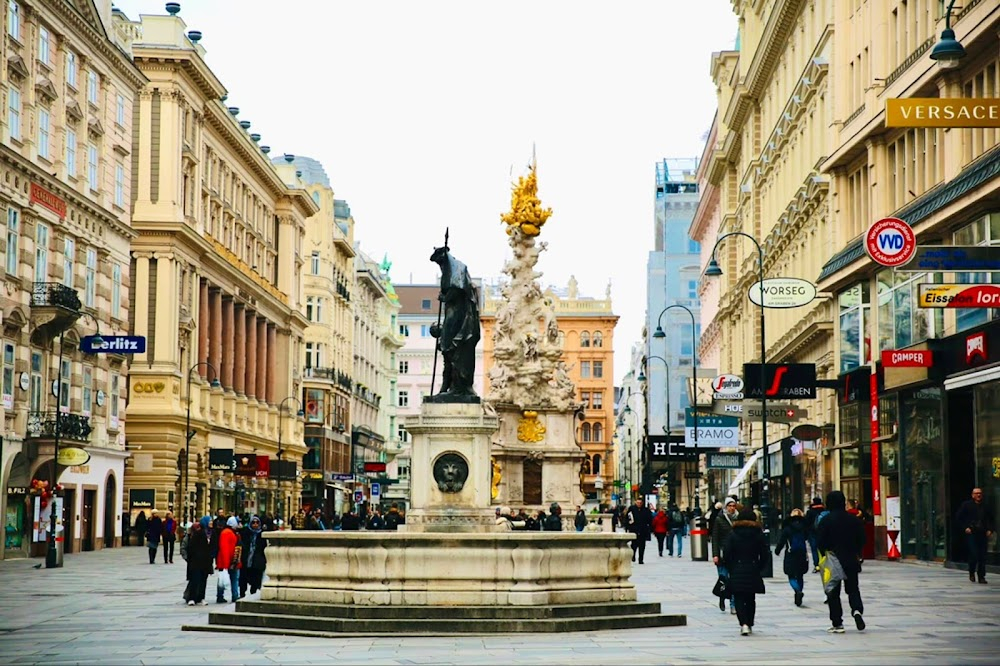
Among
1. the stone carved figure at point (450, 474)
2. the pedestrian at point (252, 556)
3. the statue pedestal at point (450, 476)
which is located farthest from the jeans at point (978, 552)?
the pedestrian at point (252, 556)

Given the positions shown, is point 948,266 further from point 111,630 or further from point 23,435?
point 23,435

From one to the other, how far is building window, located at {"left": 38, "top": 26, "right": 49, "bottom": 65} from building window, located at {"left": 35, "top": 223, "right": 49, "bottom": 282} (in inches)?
222

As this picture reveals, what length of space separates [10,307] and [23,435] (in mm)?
4110

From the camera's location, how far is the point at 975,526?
95.7 feet

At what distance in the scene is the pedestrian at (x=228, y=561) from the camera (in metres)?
28.0

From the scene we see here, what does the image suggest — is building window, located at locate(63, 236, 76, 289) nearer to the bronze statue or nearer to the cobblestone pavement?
the cobblestone pavement

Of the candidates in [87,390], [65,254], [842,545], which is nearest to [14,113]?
[65,254]

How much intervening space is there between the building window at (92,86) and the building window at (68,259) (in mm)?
5908

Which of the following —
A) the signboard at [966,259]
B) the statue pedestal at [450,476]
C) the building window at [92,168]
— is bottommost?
the statue pedestal at [450,476]

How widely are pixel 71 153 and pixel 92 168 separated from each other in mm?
2699

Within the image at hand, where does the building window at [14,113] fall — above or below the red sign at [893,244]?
above

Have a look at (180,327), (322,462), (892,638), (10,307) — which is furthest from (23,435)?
(322,462)

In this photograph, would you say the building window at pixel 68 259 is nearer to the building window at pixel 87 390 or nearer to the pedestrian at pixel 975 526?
the building window at pixel 87 390

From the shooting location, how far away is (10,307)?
160ft
